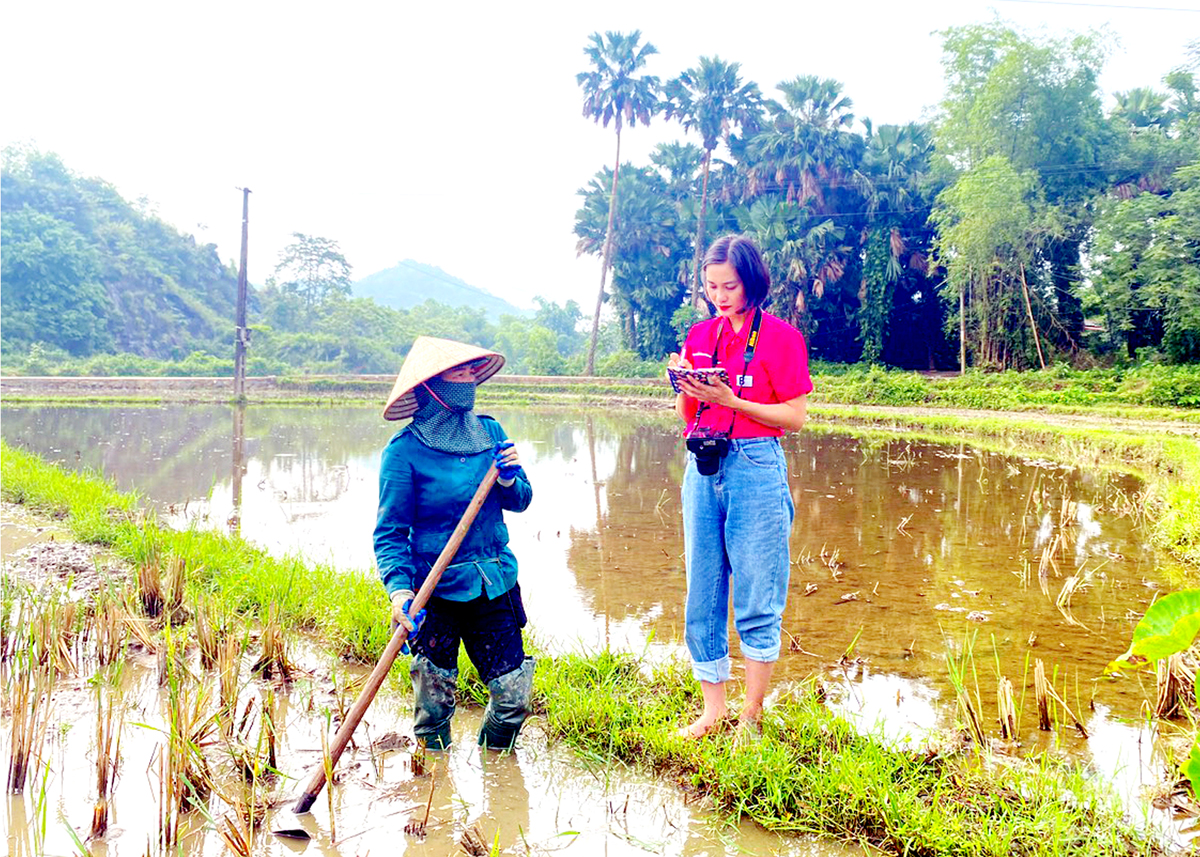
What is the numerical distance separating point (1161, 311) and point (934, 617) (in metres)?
19.7

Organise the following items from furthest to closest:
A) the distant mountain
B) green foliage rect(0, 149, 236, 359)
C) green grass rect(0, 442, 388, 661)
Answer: the distant mountain
green foliage rect(0, 149, 236, 359)
green grass rect(0, 442, 388, 661)

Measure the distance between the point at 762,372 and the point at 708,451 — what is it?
281 millimetres

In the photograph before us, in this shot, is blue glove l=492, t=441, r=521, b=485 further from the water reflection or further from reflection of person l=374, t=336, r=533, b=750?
the water reflection

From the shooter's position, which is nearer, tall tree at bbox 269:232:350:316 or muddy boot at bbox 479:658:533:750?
muddy boot at bbox 479:658:533:750

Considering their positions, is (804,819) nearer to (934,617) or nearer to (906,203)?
(934,617)

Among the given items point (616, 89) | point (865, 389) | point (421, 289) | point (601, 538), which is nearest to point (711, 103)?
point (616, 89)

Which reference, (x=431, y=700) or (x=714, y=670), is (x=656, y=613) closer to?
(x=714, y=670)

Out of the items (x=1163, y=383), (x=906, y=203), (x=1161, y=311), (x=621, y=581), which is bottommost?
(x=621, y=581)

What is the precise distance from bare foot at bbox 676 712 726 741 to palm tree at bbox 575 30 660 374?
2847cm

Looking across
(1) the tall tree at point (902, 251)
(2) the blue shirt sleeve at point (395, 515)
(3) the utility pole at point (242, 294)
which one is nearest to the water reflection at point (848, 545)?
(2) the blue shirt sleeve at point (395, 515)

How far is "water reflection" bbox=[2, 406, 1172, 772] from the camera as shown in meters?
3.51

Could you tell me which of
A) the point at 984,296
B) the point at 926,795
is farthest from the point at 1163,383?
the point at 926,795

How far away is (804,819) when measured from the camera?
208cm

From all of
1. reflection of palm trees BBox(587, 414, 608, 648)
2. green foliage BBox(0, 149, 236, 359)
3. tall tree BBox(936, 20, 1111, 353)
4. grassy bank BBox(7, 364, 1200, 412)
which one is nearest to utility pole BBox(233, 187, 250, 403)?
grassy bank BBox(7, 364, 1200, 412)
